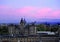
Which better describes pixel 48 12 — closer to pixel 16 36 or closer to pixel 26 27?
pixel 26 27

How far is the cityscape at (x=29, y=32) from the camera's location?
266cm

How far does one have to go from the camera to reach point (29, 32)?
9.58 ft

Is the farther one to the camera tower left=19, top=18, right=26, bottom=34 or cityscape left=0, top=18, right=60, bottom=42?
tower left=19, top=18, right=26, bottom=34

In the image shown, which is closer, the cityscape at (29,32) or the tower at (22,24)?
the cityscape at (29,32)

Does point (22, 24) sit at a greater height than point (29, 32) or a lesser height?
greater

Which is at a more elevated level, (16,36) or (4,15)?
(4,15)

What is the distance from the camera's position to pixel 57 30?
2.83 meters

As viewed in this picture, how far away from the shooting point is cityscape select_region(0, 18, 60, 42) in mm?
2660

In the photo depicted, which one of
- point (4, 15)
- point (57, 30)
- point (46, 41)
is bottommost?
point (46, 41)

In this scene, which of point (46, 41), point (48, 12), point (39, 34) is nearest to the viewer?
point (46, 41)

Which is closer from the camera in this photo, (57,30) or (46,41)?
(46,41)

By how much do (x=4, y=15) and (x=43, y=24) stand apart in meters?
0.74

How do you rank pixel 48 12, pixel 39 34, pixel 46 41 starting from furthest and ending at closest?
pixel 48 12, pixel 39 34, pixel 46 41

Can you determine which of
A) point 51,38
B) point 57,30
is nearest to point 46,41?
point 51,38
